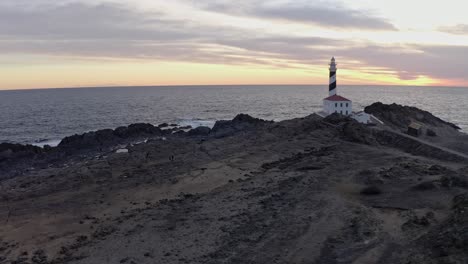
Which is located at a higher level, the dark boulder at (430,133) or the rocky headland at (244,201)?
the dark boulder at (430,133)

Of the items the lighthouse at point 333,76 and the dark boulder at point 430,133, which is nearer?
the dark boulder at point 430,133

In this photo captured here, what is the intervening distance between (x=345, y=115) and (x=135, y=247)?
108 ft

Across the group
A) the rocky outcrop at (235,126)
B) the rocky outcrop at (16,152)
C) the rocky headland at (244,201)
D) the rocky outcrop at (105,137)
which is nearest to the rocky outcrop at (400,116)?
the rocky headland at (244,201)

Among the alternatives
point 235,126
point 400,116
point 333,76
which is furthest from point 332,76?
point 235,126

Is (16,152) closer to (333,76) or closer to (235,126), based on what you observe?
(235,126)

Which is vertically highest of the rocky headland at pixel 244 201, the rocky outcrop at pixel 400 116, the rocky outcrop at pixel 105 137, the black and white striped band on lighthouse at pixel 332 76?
the black and white striped band on lighthouse at pixel 332 76

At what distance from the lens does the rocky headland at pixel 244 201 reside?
1727cm

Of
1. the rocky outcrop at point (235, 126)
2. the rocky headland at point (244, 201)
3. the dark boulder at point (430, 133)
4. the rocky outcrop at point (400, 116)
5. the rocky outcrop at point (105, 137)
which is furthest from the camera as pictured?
the rocky outcrop at point (400, 116)

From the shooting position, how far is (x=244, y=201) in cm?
2334

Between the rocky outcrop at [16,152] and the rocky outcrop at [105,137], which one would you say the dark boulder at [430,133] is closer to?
the rocky outcrop at [105,137]

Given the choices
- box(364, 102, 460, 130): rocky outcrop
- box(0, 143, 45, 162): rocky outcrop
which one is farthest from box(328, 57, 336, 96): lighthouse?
box(0, 143, 45, 162): rocky outcrop

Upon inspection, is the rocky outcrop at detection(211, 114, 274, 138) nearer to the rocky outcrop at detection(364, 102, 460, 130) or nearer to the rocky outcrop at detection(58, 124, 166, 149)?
the rocky outcrop at detection(58, 124, 166, 149)

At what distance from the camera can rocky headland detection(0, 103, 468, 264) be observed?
1727cm

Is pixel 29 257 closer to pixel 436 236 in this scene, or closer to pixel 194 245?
pixel 194 245
